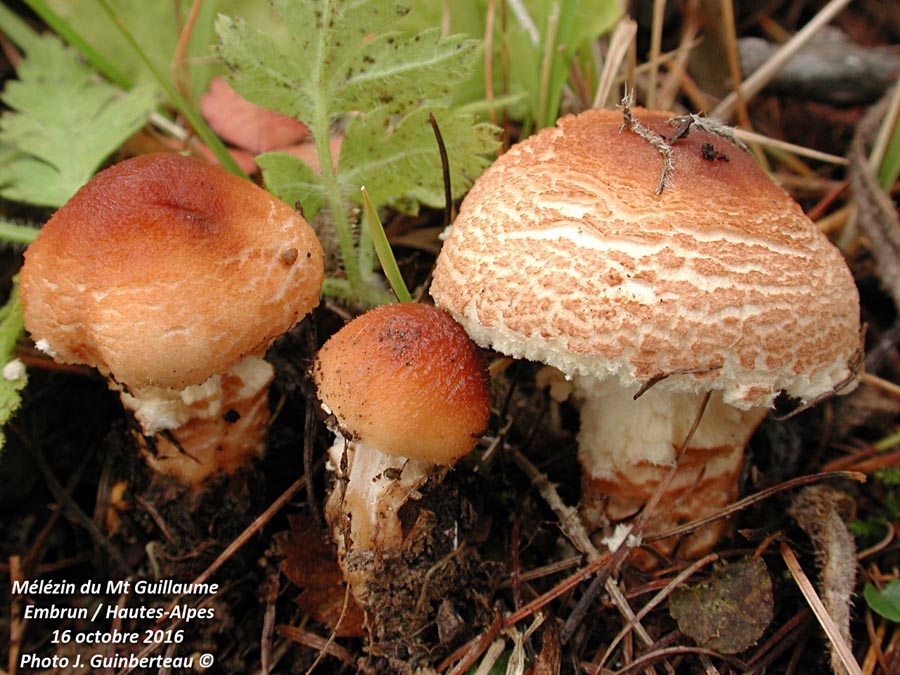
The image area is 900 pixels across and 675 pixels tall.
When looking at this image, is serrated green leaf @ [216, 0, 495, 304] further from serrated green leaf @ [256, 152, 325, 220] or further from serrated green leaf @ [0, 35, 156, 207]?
serrated green leaf @ [0, 35, 156, 207]

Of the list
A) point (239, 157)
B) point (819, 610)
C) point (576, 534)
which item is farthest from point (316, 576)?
point (239, 157)

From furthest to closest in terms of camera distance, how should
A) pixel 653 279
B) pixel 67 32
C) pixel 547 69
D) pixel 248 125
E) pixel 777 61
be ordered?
pixel 777 61 < pixel 248 125 < pixel 547 69 < pixel 67 32 < pixel 653 279

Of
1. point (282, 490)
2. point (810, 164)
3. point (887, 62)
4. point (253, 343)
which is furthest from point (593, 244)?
point (887, 62)

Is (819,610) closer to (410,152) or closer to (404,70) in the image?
(410,152)

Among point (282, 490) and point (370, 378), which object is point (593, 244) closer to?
point (370, 378)

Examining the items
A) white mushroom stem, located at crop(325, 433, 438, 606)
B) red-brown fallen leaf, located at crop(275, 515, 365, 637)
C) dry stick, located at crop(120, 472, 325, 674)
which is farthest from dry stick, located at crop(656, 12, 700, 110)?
red-brown fallen leaf, located at crop(275, 515, 365, 637)
